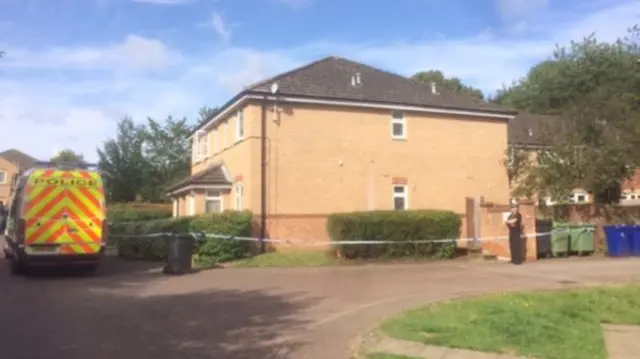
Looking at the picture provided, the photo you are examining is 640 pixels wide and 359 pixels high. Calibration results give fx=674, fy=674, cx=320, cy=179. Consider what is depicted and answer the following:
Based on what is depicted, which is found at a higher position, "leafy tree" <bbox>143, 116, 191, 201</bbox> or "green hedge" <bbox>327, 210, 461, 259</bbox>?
"leafy tree" <bbox>143, 116, 191, 201</bbox>

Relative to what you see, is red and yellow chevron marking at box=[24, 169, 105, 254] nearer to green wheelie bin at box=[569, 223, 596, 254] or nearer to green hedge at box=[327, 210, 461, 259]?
green hedge at box=[327, 210, 461, 259]

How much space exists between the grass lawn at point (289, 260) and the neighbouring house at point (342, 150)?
304cm

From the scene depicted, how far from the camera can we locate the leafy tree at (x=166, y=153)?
181 ft

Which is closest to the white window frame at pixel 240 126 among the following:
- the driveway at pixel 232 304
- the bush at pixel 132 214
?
the bush at pixel 132 214

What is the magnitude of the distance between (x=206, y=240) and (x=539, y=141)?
17949 mm

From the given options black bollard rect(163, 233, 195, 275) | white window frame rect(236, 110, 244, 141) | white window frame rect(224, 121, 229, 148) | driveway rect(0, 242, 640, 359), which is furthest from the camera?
white window frame rect(224, 121, 229, 148)

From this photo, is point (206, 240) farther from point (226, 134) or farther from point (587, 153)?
point (587, 153)

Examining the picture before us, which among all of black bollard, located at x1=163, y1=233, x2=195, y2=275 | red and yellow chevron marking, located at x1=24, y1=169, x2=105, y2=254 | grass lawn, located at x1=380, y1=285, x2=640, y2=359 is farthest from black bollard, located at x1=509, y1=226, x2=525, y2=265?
red and yellow chevron marking, located at x1=24, y1=169, x2=105, y2=254

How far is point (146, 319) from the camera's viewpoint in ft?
32.4

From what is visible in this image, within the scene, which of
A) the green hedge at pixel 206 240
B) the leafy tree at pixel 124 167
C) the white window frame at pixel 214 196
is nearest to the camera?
the green hedge at pixel 206 240

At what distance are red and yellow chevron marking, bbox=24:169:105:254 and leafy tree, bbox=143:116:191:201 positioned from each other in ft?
125

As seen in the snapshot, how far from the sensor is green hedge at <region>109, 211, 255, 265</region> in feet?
63.8

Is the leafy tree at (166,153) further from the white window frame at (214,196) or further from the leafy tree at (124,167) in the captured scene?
the white window frame at (214,196)

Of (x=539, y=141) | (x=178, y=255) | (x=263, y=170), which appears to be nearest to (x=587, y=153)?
(x=539, y=141)
